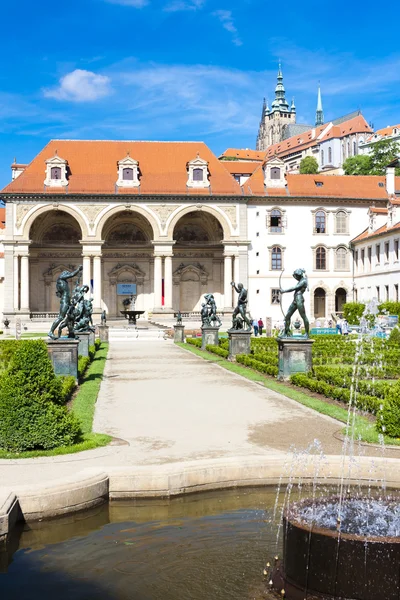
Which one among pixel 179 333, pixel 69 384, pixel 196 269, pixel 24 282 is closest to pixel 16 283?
pixel 24 282

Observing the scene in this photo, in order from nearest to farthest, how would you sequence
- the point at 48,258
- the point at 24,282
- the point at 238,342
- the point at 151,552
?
the point at 151,552, the point at 238,342, the point at 24,282, the point at 48,258

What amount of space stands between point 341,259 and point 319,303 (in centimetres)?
423

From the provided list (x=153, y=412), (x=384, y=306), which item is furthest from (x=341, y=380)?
(x=384, y=306)

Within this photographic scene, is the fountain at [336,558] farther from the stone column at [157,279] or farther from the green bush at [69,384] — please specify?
the stone column at [157,279]

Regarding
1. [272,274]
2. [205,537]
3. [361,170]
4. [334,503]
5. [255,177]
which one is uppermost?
[361,170]

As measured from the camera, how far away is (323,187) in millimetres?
59031

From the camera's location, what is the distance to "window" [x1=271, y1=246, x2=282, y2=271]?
57.6 meters

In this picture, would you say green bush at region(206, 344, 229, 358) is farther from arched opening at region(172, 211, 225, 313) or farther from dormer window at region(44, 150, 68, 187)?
arched opening at region(172, 211, 225, 313)

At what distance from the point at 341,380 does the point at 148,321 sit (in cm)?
4139

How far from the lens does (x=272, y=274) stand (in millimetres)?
57406

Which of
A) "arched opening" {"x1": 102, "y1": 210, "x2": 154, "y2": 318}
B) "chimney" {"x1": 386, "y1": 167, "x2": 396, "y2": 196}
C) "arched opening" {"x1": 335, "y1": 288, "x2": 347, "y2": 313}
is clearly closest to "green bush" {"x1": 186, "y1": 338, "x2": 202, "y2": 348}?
"arched opening" {"x1": 102, "y1": 210, "x2": 154, "y2": 318}

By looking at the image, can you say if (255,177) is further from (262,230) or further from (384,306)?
(384,306)

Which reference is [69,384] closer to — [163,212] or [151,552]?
[151,552]

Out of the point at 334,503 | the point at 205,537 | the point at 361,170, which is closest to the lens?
the point at 334,503
